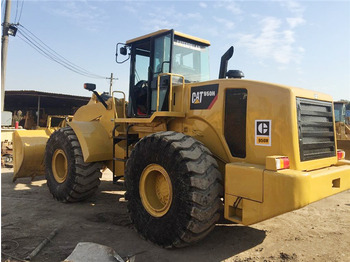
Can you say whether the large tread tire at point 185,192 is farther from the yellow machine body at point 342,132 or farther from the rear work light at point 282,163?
the yellow machine body at point 342,132

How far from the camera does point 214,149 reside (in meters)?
4.17

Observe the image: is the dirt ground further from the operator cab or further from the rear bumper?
the operator cab

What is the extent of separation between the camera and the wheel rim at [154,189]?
3987 mm

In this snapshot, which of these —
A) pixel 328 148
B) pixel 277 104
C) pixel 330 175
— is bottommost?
pixel 330 175

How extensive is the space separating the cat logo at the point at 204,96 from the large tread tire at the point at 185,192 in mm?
690

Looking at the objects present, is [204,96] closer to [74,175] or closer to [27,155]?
[74,175]

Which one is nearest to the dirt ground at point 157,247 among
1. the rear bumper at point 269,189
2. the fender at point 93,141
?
the rear bumper at point 269,189

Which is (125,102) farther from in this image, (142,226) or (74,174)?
(142,226)

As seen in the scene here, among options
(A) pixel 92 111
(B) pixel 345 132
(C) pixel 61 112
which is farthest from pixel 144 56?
Answer: (C) pixel 61 112

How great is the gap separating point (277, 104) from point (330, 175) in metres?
1.03

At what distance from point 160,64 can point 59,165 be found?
10.6 feet

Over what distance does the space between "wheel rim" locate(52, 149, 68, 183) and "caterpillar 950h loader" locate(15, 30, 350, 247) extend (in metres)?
1.60

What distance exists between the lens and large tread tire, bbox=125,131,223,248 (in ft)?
11.2

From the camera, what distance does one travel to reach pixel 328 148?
161 inches
